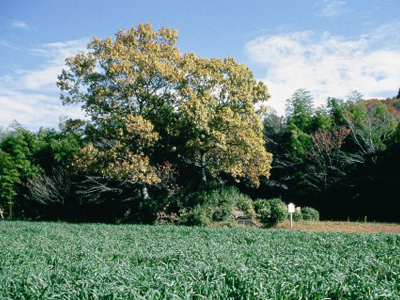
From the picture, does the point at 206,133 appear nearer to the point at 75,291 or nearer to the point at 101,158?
the point at 101,158

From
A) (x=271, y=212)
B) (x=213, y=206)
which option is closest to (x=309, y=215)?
(x=271, y=212)

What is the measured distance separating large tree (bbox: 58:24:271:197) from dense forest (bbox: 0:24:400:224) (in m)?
0.06

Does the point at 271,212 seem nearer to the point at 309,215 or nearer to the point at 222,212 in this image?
the point at 222,212

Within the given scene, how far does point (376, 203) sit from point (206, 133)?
1242 centimetres

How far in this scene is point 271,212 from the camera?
1852 centimetres

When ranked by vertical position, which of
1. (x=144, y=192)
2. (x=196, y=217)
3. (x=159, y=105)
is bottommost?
(x=196, y=217)

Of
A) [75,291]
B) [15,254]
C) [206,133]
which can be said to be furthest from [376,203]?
[75,291]

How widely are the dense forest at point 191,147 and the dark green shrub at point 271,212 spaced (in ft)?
4.44

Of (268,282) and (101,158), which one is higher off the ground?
(101,158)

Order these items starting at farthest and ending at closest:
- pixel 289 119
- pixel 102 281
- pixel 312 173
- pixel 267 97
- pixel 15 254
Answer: pixel 289 119, pixel 312 173, pixel 267 97, pixel 15 254, pixel 102 281

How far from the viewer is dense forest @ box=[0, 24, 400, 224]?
19.2m

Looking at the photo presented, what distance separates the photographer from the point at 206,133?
1953 cm

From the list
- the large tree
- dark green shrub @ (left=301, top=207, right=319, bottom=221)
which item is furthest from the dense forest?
dark green shrub @ (left=301, top=207, right=319, bottom=221)

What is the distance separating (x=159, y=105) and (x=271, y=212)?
8.33m
